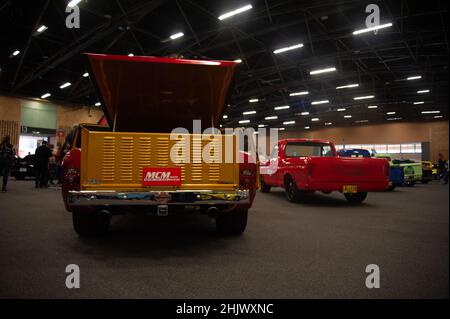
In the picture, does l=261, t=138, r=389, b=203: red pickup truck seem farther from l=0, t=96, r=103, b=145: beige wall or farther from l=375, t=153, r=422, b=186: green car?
l=0, t=96, r=103, b=145: beige wall

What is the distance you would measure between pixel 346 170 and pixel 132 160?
16.6 ft

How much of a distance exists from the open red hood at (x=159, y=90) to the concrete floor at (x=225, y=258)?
1.69m

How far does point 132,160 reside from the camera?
3.21 m

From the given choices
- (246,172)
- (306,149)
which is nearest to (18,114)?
(306,149)

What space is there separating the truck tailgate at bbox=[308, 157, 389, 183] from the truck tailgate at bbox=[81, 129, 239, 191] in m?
3.74

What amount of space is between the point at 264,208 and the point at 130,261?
407cm

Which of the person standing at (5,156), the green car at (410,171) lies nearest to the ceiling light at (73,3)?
the person standing at (5,156)

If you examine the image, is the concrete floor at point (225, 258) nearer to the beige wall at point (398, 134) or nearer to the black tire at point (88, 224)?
the black tire at point (88, 224)

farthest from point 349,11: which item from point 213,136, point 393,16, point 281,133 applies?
point 281,133

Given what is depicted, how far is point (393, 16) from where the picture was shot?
1141cm

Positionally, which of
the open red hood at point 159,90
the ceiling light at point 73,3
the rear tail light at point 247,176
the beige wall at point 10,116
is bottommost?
the rear tail light at point 247,176

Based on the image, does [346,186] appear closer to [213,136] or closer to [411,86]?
[213,136]

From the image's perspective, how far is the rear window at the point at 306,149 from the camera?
790cm

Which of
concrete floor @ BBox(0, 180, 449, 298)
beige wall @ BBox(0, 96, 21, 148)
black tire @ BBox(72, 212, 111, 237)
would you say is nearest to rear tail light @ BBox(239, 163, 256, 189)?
concrete floor @ BBox(0, 180, 449, 298)
